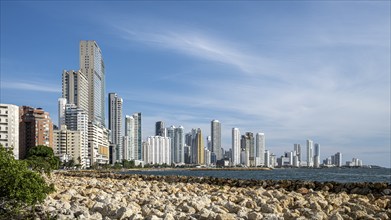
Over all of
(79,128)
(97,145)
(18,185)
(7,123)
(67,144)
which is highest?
(7,123)

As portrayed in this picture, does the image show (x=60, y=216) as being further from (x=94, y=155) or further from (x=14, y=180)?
(x=94, y=155)

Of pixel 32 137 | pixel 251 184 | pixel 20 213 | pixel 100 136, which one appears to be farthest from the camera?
pixel 100 136

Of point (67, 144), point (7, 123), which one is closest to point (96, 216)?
point (7, 123)

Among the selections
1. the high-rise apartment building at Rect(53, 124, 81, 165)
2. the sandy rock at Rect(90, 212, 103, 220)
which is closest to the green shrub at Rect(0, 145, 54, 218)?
the sandy rock at Rect(90, 212, 103, 220)

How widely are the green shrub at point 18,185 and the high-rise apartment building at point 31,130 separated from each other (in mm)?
101210

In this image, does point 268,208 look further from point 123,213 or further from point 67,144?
point 67,144

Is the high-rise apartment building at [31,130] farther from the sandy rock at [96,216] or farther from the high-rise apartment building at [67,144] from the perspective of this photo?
the sandy rock at [96,216]

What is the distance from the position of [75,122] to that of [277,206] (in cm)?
14335

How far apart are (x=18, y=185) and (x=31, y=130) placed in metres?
105

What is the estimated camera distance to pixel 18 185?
1131cm

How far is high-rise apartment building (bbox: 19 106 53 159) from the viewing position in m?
108

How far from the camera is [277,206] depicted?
12.4 metres

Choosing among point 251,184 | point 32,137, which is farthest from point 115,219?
point 32,137

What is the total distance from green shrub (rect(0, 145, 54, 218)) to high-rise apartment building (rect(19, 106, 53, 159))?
10121cm
